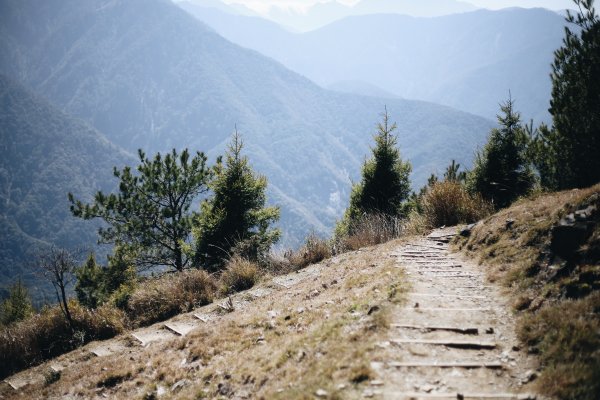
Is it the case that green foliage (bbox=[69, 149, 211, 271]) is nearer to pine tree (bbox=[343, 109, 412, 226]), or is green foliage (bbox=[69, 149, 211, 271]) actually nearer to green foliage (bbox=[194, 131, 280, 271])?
green foliage (bbox=[194, 131, 280, 271])

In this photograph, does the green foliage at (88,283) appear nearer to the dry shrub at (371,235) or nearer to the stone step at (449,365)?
the dry shrub at (371,235)

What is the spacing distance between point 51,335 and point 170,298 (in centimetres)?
342

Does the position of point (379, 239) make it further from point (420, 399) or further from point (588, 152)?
point (420, 399)

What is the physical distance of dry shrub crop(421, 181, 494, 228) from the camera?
A: 36.6 feet

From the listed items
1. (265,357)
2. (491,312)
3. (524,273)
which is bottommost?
(265,357)

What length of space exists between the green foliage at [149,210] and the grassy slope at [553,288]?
2052 centimetres

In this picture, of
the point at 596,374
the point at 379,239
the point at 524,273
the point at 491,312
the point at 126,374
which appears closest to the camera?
the point at 596,374

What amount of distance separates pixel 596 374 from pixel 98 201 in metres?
26.3

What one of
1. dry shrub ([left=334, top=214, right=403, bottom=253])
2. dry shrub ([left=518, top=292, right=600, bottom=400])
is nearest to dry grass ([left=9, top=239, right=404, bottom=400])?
dry shrub ([left=518, top=292, right=600, bottom=400])

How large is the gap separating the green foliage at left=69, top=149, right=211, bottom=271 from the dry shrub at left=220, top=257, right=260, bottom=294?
1327 centimetres

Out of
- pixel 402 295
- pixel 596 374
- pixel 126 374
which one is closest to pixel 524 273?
pixel 402 295

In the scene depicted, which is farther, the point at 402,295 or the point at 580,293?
the point at 402,295

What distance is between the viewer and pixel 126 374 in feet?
21.3

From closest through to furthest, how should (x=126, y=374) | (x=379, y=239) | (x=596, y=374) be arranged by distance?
(x=596, y=374)
(x=126, y=374)
(x=379, y=239)
